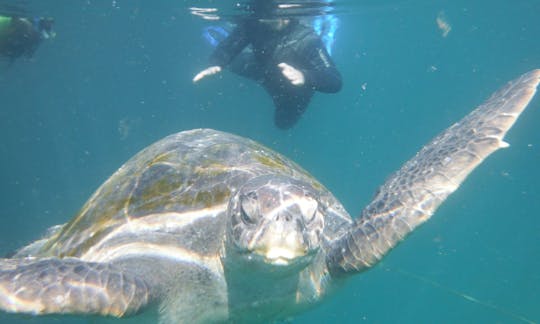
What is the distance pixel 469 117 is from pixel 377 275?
2147 centimetres

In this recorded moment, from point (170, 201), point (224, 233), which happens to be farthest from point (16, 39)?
point (224, 233)

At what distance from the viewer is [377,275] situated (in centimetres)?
2477

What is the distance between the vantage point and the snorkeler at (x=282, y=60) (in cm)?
1125

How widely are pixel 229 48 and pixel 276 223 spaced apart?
31.2 feet

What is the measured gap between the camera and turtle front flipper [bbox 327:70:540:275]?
395 cm

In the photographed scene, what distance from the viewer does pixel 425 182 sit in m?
4.26

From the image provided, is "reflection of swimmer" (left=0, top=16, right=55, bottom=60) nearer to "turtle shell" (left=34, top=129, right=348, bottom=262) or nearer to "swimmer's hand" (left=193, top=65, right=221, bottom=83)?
"swimmer's hand" (left=193, top=65, right=221, bottom=83)

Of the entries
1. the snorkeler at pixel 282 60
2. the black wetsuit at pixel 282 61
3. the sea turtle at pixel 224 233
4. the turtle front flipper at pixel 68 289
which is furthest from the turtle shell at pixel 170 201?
the black wetsuit at pixel 282 61

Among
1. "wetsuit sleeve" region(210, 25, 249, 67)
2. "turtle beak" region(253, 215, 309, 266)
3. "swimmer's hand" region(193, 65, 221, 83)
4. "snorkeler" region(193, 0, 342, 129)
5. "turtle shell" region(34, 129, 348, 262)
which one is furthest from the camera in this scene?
"snorkeler" region(193, 0, 342, 129)

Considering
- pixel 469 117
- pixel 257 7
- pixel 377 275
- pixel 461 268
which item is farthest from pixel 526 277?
pixel 469 117

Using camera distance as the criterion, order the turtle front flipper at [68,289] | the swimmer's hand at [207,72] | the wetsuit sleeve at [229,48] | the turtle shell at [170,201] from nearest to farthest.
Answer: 1. the turtle front flipper at [68,289]
2. the turtle shell at [170,201]
3. the swimmer's hand at [207,72]
4. the wetsuit sleeve at [229,48]

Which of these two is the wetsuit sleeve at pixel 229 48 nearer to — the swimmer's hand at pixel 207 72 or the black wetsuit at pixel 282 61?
the black wetsuit at pixel 282 61

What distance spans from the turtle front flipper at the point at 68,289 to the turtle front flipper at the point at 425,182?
205 cm

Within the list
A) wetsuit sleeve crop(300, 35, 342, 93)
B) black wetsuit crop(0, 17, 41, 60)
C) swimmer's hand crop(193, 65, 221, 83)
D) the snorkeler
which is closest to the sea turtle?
swimmer's hand crop(193, 65, 221, 83)
